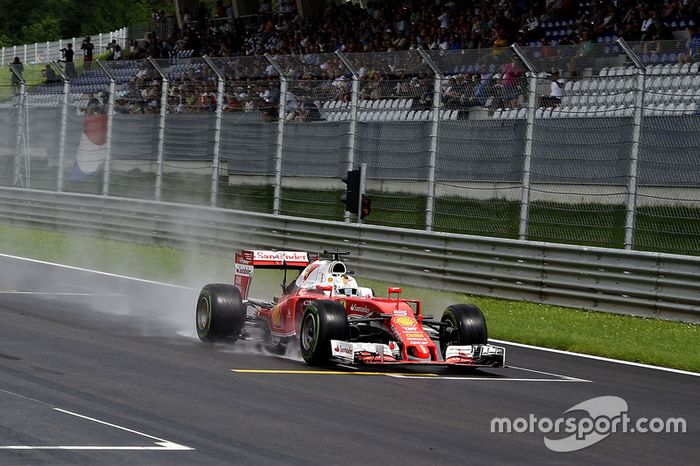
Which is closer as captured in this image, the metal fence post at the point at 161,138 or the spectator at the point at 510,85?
the spectator at the point at 510,85

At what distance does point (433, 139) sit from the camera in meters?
18.4

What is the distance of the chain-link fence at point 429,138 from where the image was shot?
626 inches

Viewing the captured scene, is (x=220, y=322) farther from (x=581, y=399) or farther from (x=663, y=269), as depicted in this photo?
(x=663, y=269)

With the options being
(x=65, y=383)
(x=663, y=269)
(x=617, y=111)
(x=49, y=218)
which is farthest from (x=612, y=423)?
(x=49, y=218)

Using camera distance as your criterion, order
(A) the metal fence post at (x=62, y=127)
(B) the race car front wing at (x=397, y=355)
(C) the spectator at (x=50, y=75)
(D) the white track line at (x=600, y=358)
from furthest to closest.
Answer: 1. (C) the spectator at (x=50, y=75)
2. (A) the metal fence post at (x=62, y=127)
3. (D) the white track line at (x=600, y=358)
4. (B) the race car front wing at (x=397, y=355)

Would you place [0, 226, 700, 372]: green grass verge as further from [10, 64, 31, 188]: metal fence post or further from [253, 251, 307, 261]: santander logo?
[10, 64, 31, 188]: metal fence post

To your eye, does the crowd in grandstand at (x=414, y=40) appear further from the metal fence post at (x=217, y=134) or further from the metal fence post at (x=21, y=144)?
the metal fence post at (x=21, y=144)

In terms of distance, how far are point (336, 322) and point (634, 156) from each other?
6.41 metres

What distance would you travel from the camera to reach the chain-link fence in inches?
626

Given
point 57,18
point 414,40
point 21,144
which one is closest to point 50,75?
point 21,144

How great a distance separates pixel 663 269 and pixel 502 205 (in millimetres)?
2979

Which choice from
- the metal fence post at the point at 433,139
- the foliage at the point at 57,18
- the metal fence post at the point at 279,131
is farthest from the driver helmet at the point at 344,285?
the foliage at the point at 57,18

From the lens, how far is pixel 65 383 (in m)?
9.57

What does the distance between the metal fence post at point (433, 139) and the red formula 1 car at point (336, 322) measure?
548cm
